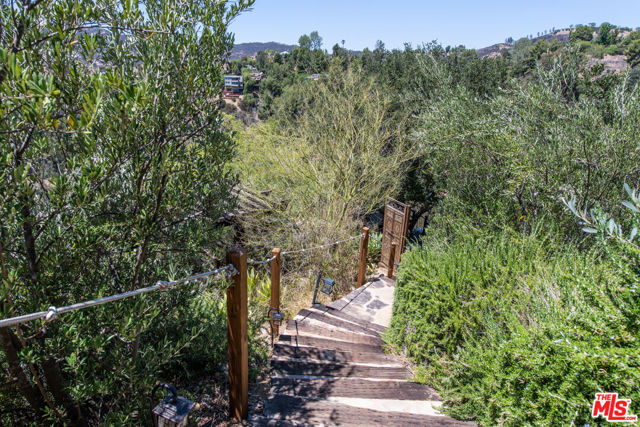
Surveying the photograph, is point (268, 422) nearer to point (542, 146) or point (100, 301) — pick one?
point (100, 301)

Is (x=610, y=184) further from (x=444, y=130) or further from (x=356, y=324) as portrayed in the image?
(x=356, y=324)

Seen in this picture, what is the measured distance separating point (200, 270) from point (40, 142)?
64.1 inches

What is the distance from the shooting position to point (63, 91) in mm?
1780

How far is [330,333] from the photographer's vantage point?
5184 mm

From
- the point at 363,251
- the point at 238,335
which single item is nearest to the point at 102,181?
the point at 238,335

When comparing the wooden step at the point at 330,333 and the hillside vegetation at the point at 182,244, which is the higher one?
the hillside vegetation at the point at 182,244

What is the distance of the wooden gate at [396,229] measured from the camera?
816cm

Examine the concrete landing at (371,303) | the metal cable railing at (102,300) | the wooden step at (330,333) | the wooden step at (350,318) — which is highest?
the metal cable railing at (102,300)

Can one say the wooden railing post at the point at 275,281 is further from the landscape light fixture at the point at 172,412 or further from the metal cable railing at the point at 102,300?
the landscape light fixture at the point at 172,412

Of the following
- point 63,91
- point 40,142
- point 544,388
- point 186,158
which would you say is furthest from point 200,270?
point 544,388

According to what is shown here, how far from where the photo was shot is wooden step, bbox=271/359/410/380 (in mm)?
4023

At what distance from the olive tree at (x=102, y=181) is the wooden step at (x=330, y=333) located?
2480mm

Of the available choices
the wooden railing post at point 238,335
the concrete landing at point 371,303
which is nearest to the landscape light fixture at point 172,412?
the wooden railing post at point 238,335

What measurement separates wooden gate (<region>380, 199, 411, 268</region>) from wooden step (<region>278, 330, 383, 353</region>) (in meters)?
3.62
